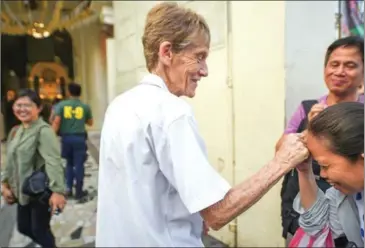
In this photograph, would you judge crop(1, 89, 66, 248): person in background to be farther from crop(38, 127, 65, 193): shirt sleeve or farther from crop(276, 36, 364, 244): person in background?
crop(276, 36, 364, 244): person in background

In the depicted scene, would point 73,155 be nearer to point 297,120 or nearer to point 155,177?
point 297,120

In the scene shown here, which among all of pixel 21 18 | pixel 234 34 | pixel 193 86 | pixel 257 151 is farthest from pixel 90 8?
pixel 193 86

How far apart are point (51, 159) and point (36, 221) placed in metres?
0.47

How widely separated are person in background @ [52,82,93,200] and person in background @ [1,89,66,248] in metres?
1.52

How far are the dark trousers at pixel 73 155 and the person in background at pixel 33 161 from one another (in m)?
1.69

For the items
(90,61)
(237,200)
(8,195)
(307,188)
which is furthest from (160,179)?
(90,61)

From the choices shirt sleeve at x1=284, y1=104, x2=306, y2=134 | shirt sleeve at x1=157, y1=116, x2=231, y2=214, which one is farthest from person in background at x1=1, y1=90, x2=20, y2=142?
shirt sleeve at x1=284, y1=104, x2=306, y2=134

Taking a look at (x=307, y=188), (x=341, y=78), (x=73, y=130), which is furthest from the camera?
(x=73, y=130)

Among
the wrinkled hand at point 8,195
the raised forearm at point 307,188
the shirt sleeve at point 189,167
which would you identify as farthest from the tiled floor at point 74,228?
the shirt sleeve at point 189,167

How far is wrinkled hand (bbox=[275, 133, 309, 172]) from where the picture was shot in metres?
1.00

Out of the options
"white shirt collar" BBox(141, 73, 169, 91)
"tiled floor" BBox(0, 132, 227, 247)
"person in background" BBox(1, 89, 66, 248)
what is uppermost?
"white shirt collar" BBox(141, 73, 169, 91)

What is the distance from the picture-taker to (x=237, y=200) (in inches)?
36.4

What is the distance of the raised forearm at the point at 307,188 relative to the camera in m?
1.34

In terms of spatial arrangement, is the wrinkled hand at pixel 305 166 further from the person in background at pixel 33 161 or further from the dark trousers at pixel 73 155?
the dark trousers at pixel 73 155
